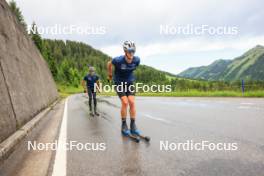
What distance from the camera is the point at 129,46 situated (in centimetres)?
557

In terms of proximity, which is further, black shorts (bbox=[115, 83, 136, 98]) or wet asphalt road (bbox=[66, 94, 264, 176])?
black shorts (bbox=[115, 83, 136, 98])

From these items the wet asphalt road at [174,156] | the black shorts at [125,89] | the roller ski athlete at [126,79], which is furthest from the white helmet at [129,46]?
the wet asphalt road at [174,156]

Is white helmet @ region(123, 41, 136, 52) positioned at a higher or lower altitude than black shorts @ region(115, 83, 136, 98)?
higher

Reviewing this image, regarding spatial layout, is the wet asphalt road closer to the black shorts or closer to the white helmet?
the black shorts

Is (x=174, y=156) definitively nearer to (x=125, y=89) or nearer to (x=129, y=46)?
(x=125, y=89)

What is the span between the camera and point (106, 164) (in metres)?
3.49

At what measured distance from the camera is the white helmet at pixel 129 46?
18.2ft

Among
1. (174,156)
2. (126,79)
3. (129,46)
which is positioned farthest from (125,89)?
(174,156)

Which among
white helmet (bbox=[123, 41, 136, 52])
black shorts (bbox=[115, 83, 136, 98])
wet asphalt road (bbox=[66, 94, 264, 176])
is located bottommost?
wet asphalt road (bbox=[66, 94, 264, 176])

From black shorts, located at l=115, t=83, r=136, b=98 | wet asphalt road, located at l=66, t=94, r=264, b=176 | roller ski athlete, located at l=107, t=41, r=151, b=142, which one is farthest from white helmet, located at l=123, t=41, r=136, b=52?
wet asphalt road, located at l=66, t=94, r=264, b=176

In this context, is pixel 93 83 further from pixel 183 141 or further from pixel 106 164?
pixel 106 164

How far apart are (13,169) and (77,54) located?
540 feet

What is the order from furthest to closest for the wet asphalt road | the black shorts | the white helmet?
1. the black shorts
2. the white helmet
3. the wet asphalt road

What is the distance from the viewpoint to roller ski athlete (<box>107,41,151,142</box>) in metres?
5.60
